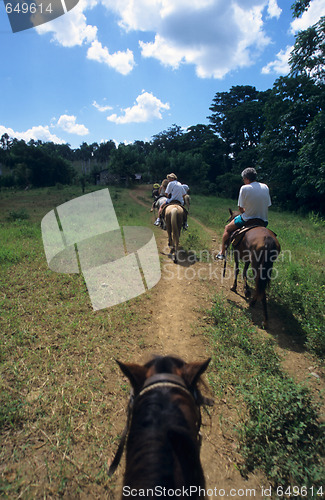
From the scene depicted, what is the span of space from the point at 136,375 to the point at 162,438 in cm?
50

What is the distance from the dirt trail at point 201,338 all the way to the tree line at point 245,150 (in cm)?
1217

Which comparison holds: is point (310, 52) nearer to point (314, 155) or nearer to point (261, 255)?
point (314, 155)

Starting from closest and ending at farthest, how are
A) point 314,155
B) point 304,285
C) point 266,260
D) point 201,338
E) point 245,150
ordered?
point 201,338 < point 266,260 < point 304,285 < point 314,155 < point 245,150

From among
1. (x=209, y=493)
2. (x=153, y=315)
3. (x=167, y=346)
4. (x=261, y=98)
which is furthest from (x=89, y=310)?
(x=261, y=98)

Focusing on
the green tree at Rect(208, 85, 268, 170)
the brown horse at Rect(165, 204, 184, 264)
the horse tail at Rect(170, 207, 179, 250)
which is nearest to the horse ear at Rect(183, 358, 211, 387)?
the brown horse at Rect(165, 204, 184, 264)

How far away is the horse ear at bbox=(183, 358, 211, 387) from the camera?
1548 mm

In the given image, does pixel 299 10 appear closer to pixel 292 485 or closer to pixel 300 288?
pixel 300 288

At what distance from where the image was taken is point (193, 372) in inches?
62.5

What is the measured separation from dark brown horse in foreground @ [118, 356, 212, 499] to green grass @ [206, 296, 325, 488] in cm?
125

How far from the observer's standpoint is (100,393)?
2848mm

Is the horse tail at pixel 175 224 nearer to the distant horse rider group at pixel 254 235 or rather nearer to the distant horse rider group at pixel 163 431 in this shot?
the distant horse rider group at pixel 254 235

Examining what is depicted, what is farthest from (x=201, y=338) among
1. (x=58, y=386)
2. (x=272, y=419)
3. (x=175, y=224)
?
(x=175, y=224)

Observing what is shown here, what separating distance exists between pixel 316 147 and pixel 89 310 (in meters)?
16.6

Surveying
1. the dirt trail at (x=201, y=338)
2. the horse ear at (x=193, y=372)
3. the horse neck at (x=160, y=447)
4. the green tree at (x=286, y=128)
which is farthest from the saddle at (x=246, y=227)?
the green tree at (x=286, y=128)
